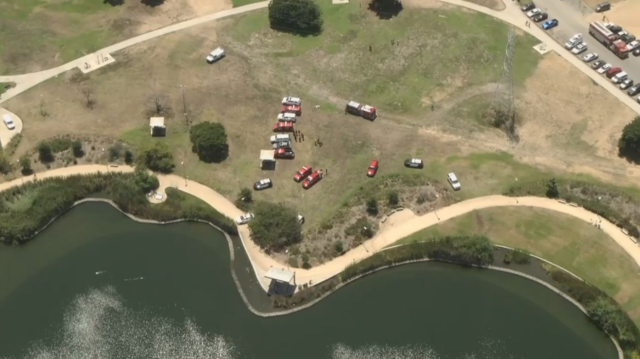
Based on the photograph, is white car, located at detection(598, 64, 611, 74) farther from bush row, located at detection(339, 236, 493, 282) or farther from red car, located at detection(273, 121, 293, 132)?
red car, located at detection(273, 121, 293, 132)

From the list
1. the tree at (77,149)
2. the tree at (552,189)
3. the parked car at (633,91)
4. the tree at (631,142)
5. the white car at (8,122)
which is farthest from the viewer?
the parked car at (633,91)

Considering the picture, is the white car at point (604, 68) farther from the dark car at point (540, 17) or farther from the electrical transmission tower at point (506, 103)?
the dark car at point (540, 17)

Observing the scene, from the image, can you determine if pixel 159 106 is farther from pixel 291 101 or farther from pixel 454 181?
pixel 454 181

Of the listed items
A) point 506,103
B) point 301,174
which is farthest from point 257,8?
point 506,103

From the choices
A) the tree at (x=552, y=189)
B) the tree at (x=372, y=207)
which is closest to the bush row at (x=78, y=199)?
the tree at (x=372, y=207)

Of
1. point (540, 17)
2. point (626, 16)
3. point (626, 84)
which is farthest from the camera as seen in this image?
point (626, 16)

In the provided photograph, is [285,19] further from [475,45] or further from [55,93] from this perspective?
[55,93]
